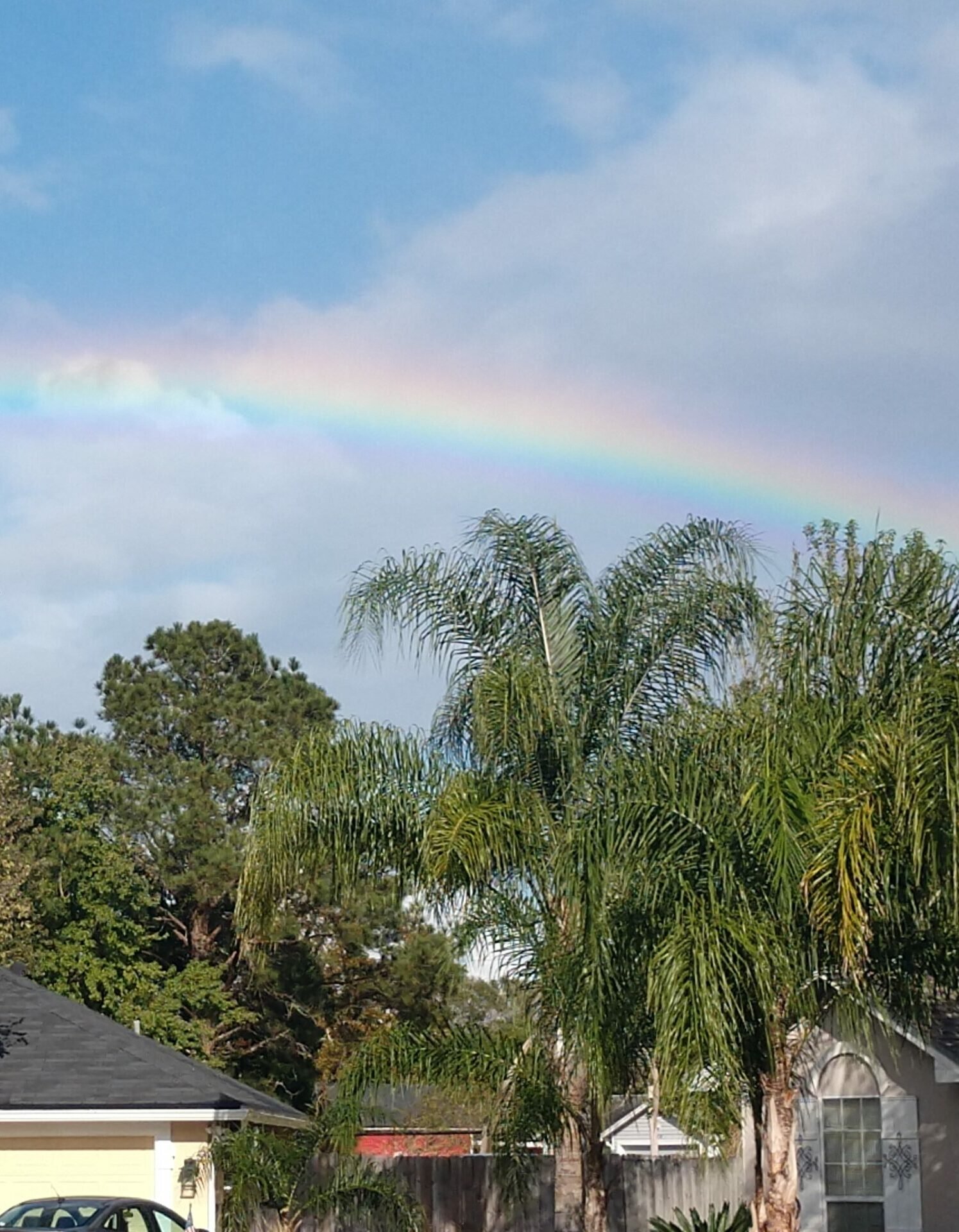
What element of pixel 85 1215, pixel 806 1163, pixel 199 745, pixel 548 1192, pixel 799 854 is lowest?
pixel 548 1192

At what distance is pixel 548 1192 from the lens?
858 inches

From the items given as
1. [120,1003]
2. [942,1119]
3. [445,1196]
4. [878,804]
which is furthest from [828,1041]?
[120,1003]

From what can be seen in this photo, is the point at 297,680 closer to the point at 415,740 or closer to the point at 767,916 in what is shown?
the point at 415,740

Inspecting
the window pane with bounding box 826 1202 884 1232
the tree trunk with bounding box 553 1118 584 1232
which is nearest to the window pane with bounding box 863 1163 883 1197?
the window pane with bounding box 826 1202 884 1232

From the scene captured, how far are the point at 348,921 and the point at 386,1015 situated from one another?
8.87 feet

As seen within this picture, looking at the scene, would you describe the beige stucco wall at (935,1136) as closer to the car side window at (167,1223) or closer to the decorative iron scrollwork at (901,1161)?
the decorative iron scrollwork at (901,1161)

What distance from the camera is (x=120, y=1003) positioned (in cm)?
3766

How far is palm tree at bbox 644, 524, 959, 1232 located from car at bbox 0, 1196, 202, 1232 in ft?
20.2

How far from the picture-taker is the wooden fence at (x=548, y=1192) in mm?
21891

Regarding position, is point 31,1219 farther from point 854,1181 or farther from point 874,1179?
point 874,1179

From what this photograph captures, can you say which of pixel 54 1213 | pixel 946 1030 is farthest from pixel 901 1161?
pixel 54 1213

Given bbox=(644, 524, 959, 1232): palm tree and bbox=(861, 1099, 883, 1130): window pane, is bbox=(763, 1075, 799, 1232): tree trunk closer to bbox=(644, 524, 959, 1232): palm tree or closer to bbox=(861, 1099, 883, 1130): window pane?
bbox=(644, 524, 959, 1232): palm tree

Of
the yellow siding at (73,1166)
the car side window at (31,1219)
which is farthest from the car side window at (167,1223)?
the yellow siding at (73,1166)

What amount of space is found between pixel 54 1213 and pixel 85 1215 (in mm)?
333
